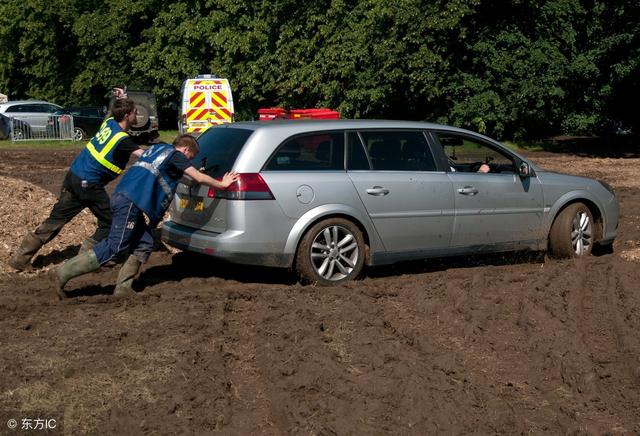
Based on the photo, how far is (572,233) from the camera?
997cm

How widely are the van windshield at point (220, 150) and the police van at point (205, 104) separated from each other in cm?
1669

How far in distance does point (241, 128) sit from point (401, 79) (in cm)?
2330

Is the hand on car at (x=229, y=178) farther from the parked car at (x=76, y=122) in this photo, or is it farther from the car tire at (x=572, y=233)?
the parked car at (x=76, y=122)

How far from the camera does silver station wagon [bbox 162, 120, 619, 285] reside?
8180 mm

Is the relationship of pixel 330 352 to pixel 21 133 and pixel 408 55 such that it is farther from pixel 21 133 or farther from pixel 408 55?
pixel 21 133

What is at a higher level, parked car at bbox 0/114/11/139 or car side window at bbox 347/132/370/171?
car side window at bbox 347/132/370/171

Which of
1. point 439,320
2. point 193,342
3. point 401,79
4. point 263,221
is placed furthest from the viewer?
point 401,79

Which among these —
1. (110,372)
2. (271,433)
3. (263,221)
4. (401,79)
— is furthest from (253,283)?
(401,79)

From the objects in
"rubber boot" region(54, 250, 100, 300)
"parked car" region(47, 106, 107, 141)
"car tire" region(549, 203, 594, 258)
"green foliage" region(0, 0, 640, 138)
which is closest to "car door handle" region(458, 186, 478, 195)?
"car tire" region(549, 203, 594, 258)

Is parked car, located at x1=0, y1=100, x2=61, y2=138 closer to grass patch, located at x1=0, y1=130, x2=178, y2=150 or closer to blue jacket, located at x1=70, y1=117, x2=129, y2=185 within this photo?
grass patch, located at x1=0, y1=130, x2=178, y2=150

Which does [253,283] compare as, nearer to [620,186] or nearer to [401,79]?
[620,186]

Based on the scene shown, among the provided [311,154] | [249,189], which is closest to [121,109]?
[249,189]

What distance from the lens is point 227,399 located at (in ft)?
17.6

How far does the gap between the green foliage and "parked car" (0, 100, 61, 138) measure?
4.83m
